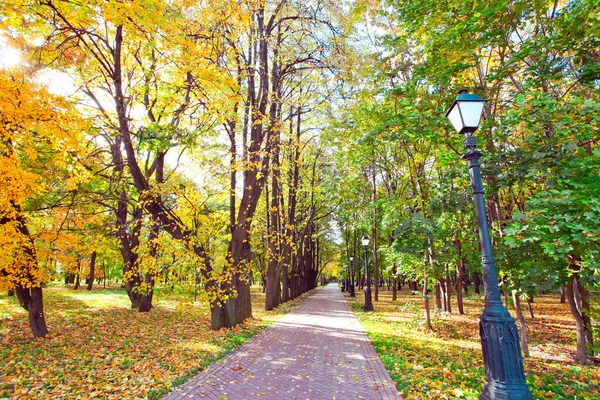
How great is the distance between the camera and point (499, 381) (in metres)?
3.42

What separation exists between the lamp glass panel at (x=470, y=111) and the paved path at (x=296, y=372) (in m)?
4.19

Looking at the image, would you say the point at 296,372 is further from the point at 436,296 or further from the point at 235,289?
the point at 436,296

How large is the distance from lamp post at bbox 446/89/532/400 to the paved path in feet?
6.10

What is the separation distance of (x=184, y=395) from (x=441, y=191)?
668cm

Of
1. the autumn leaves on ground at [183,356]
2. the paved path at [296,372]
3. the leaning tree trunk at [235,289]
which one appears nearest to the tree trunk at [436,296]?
the autumn leaves on ground at [183,356]

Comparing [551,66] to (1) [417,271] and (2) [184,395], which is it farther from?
(2) [184,395]

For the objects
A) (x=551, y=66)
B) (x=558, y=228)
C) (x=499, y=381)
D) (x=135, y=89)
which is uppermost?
(x=135, y=89)

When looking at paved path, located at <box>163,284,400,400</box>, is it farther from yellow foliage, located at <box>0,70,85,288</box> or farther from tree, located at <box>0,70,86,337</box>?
yellow foliage, located at <box>0,70,85,288</box>

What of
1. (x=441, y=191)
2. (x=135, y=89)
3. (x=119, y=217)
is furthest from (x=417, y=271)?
(x=119, y=217)

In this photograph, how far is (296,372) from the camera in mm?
6055

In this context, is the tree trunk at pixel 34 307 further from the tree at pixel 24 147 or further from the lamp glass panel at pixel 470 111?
the lamp glass panel at pixel 470 111

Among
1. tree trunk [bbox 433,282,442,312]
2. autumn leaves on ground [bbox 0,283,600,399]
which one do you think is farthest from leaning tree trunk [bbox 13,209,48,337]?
tree trunk [bbox 433,282,442,312]

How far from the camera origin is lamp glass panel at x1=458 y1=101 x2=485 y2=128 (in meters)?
4.04

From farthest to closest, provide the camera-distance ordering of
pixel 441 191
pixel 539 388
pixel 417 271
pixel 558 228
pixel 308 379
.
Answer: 1. pixel 417 271
2. pixel 441 191
3. pixel 308 379
4. pixel 539 388
5. pixel 558 228
